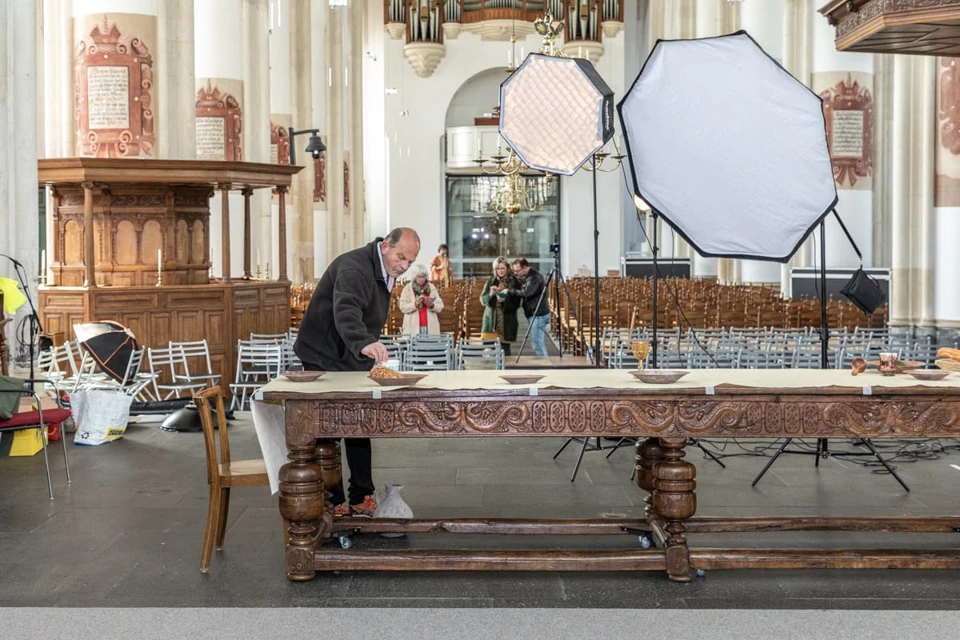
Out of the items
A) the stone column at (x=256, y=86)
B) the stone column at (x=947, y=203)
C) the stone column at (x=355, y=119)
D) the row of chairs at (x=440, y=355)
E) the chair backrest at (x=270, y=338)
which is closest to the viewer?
the row of chairs at (x=440, y=355)

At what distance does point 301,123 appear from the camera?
25.8m

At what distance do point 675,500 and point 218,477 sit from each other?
2.21 m

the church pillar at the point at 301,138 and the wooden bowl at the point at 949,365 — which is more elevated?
the church pillar at the point at 301,138

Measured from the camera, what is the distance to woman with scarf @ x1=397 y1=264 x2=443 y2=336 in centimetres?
1238

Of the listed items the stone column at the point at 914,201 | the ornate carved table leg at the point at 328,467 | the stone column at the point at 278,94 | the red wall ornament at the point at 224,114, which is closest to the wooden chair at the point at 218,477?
the ornate carved table leg at the point at 328,467

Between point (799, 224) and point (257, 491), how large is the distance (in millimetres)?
3769

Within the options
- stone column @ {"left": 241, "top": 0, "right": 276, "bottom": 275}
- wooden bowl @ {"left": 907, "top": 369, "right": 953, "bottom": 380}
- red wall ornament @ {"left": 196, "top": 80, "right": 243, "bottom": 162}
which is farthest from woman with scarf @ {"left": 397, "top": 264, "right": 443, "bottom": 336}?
wooden bowl @ {"left": 907, "top": 369, "right": 953, "bottom": 380}

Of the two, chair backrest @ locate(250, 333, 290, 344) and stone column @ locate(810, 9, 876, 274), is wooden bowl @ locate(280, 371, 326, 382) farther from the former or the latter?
stone column @ locate(810, 9, 876, 274)

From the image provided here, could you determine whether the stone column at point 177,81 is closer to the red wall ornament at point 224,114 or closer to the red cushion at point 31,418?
the red wall ornament at point 224,114

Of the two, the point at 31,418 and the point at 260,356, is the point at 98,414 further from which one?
the point at 260,356

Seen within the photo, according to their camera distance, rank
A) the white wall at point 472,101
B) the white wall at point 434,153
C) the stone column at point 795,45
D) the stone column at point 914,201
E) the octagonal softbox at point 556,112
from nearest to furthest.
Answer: the octagonal softbox at point 556,112
the stone column at point 914,201
the stone column at point 795,45
the white wall at point 434,153
the white wall at point 472,101

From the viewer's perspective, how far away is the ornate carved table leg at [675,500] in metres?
4.81

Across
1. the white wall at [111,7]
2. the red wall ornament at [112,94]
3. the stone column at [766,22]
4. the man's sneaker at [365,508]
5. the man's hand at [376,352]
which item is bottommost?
the man's sneaker at [365,508]

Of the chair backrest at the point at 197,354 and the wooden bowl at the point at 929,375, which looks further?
the chair backrest at the point at 197,354
